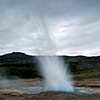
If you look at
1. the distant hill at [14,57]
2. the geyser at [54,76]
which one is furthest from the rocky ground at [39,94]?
the distant hill at [14,57]

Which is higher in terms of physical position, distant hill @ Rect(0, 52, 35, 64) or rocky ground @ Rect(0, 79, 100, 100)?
distant hill @ Rect(0, 52, 35, 64)

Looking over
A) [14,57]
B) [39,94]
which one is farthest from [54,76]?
[14,57]

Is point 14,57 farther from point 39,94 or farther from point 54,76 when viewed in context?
point 39,94

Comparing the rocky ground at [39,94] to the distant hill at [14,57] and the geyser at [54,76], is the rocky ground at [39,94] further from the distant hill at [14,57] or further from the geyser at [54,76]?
the distant hill at [14,57]

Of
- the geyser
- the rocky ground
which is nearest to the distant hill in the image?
the rocky ground

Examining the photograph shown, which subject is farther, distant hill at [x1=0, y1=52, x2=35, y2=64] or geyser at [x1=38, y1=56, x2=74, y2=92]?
distant hill at [x1=0, y1=52, x2=35, y2=64]

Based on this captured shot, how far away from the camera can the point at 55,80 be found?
2183 centimetres

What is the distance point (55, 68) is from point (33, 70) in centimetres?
4536

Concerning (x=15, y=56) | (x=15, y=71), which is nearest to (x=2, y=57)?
(x=15, y=56)

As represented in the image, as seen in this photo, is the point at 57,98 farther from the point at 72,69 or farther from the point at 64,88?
the point at 72,69

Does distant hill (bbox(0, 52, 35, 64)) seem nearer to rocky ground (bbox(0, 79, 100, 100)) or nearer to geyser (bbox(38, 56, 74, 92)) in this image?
rocky ground (bbox(0, 79, 100, 100))

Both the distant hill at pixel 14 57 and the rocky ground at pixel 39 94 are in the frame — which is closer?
the rocky ground at pixel 39 94

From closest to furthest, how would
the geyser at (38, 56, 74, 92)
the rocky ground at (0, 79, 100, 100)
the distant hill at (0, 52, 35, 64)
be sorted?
1. the rocky ground at (0, 79, 100, 100)
2. the geyser at (38, 56, 74, 92)
3. the distant hill at (0, 52, 35, 64)

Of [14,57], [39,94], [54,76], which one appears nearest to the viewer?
[39,94]
